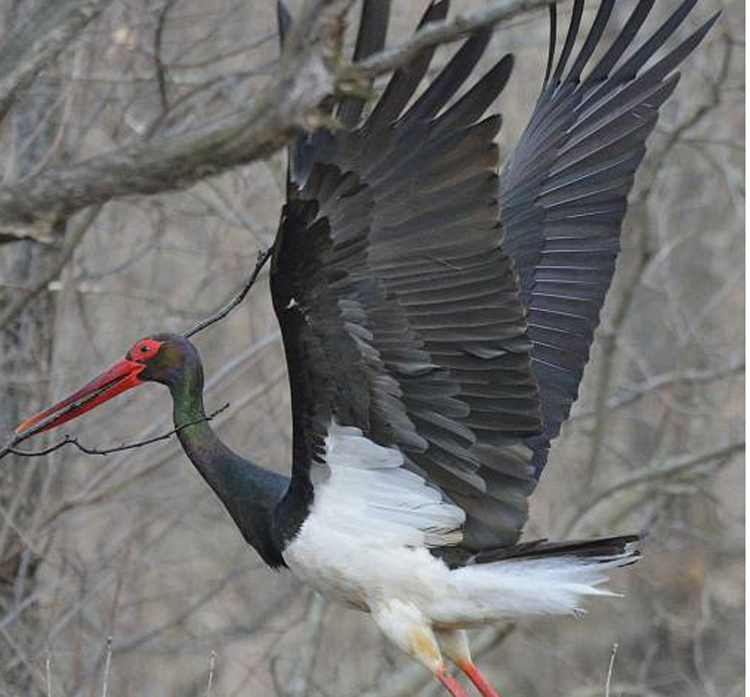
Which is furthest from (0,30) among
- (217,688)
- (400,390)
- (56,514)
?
(217,688)

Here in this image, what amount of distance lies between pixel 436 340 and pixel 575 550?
93 cm

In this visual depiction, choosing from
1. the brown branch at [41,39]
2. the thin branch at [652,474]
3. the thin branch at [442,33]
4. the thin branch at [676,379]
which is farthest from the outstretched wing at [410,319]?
the thin branch at [676,379]

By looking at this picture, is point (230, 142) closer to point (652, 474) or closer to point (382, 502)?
point (382, 502)

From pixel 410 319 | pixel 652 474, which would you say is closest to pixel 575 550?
pixel 410 319

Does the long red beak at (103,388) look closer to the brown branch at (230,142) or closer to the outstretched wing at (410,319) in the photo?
the outstretched wing at (410,319)

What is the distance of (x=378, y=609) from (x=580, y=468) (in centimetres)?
621

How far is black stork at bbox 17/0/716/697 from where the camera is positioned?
4.72 metres

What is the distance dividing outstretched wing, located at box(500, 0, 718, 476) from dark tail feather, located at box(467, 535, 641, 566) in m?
0.54

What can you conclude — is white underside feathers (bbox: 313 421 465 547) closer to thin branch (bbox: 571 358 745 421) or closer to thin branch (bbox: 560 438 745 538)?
thin branch (bbox: 560 438 745 538)

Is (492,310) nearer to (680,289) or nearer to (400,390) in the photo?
(400,390)

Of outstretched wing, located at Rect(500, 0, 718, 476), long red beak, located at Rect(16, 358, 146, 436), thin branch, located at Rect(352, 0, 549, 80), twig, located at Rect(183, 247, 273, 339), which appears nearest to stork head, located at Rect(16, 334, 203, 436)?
long red beak, located at Rect(16, 358, 146, 436)

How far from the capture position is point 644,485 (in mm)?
8773

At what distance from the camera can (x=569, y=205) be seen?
6285 millimetres

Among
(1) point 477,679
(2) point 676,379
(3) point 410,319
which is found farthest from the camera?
(2) point 676,379
